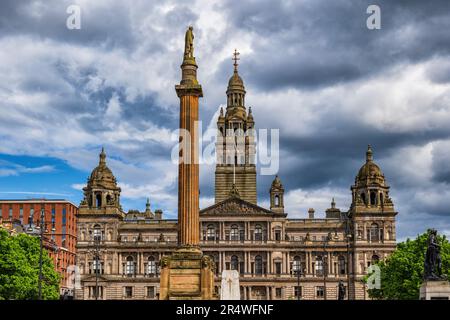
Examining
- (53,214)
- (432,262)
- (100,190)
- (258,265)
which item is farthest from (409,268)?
(53,214)

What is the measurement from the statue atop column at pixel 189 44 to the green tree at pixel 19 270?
1517 inches

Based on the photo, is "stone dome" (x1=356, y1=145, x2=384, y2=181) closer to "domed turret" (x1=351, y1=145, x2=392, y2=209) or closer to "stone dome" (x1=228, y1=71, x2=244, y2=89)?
"domed turret" (x1=351, y1=145, x2=392, y2=209)

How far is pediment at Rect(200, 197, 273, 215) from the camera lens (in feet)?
437

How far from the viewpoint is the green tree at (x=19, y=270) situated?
73.9 metres

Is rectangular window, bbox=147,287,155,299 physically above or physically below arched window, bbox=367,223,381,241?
below

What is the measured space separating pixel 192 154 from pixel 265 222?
8911cm

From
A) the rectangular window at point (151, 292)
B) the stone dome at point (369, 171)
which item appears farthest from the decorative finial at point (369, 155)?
the rectangular window at point (151, 292)

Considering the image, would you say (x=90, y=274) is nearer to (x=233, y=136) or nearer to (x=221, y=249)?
(x=221, y=249)

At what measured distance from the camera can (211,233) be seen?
134 meters

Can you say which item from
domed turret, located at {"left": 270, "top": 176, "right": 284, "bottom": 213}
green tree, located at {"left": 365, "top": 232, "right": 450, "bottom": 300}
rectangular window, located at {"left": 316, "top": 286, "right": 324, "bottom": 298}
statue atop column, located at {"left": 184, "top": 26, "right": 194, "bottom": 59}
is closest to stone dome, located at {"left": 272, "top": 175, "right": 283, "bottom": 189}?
domed turret, located at {"left": 270, "top": 176, "right": 284, "bottom": 213}

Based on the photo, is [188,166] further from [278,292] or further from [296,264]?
[296,264]

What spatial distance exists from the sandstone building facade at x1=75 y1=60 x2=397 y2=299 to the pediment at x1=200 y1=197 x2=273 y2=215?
19 cm

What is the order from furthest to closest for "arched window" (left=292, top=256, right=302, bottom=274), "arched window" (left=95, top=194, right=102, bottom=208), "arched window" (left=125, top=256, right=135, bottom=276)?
1. "arched window" (left=95, top=194, right=102, bottom=208)
2. "arched window" (left=125, top=256, right=135, bottom=276)
3. "arched window" (left=292, top=256, right=302, bottom=274)
